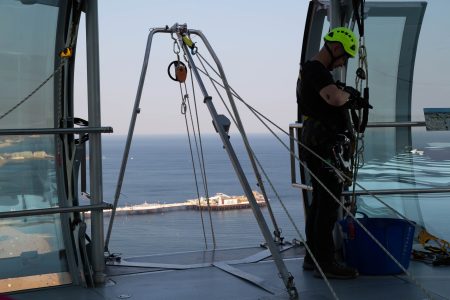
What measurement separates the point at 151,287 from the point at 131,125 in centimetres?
153

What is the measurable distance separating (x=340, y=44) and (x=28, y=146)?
7.23 feet

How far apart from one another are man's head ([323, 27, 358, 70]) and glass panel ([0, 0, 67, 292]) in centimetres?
191

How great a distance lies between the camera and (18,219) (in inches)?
167

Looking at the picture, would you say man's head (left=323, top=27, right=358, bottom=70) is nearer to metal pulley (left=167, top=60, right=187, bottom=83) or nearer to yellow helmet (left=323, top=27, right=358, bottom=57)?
yellow helmet (left=323, top=27, right=358, bottom=57)

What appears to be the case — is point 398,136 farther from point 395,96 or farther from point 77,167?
point 77,167

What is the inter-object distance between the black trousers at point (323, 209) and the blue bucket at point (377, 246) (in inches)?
9.8

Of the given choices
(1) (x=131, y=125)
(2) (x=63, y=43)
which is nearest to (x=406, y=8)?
(1) (x=131, y=125)

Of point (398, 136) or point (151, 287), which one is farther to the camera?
point (398, 136)

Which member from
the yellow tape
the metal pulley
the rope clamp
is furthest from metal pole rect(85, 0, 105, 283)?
the metal pulley

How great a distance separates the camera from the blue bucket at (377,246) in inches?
168

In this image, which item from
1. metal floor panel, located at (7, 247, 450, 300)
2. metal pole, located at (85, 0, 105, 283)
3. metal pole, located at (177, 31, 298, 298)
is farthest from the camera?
metal pole, located at (85, 0, 105, 283)

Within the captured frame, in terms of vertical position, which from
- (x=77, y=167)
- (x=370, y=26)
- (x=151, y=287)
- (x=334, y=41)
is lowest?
(x=151, y=287)

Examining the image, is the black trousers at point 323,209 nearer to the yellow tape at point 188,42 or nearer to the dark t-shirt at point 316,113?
the dark t-shirt at point 316,113

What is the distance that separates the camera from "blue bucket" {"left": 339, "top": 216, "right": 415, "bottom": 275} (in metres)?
4.27
